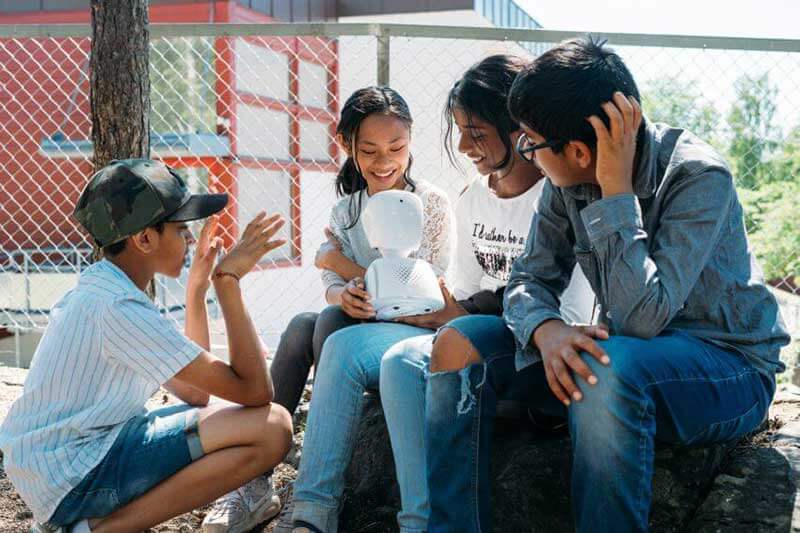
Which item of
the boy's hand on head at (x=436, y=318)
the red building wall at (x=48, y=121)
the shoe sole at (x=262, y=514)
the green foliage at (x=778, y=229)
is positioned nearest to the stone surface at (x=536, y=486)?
the shoe sole at (x=262, y=514)

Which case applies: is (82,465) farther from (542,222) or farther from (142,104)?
(142,104)

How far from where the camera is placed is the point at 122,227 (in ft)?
7.36

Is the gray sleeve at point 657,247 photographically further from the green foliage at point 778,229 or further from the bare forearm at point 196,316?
the green foliage at point 778,229

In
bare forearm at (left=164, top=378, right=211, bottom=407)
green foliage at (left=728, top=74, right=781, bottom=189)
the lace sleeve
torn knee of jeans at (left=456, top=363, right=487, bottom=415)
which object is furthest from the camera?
green foliage at (left=728, top=74, right=781, bottom=189)

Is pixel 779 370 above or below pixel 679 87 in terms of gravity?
below

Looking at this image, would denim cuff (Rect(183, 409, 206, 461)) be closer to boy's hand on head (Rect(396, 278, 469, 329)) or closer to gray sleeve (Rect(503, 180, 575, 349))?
boy's hand on head (Rect(396, 278, 469, 329))

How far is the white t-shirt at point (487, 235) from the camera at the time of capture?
8.63ft

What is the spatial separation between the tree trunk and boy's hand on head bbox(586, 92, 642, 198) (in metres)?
1.79

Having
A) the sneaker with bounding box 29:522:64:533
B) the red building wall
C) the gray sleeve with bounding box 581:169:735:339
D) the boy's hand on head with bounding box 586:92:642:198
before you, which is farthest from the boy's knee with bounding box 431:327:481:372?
the red building wall

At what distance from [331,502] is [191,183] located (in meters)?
6.58

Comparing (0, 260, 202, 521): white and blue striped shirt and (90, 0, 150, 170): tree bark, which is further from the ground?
(90, 0, 150, 170): tree bark

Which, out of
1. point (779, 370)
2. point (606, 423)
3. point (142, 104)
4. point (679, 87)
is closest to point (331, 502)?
point (606, 423)

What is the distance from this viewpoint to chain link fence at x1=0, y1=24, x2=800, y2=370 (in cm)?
423

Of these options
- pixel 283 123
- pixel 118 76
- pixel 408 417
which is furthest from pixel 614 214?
pixel 283 123
